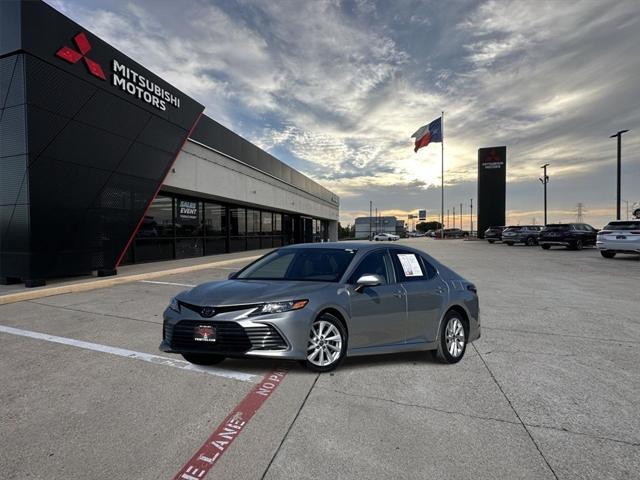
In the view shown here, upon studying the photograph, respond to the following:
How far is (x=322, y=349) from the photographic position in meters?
3.85

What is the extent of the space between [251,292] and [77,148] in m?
9.31

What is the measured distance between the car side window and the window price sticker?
252mm

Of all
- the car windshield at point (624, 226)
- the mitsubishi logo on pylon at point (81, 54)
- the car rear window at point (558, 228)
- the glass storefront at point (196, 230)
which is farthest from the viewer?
the car rear window at point (558, 228)

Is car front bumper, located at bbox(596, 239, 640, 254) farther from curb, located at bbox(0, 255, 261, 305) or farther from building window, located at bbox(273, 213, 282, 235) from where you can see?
building window, located at bbox(273, 213, 282, 235)

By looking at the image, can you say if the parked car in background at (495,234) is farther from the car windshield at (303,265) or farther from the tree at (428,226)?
the tree at (428,226)

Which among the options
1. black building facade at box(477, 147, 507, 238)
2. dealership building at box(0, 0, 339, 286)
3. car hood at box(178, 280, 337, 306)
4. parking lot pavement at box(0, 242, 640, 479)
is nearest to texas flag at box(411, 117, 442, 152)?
black building facade at box(477, 147, 507, 238)

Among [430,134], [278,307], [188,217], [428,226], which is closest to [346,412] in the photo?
[278,307]

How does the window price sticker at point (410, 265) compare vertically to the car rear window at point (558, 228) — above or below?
below

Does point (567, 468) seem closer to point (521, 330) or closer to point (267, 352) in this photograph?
point (267, 352)

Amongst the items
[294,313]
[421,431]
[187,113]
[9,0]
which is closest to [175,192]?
[187,113]

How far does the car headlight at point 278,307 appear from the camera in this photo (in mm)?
3619

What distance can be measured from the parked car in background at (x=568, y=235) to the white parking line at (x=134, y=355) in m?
26.8

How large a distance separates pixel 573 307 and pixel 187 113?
1453 centimetres

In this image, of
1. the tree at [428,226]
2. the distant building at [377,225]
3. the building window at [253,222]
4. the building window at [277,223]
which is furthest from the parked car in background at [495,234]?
the tree at [428,226]
